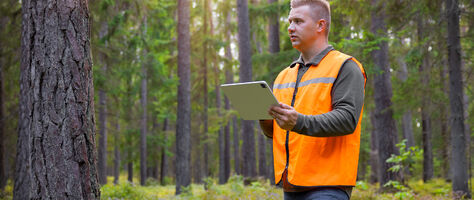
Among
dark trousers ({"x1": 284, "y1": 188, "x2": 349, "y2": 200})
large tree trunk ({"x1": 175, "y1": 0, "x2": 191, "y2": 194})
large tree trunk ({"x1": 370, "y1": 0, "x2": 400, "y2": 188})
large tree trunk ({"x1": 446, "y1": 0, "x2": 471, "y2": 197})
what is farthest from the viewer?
large tree trunk ({"x1": 175, "y1": 0, "x2": 191, "y2": 194})

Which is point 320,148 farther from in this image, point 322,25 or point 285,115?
point 322,25

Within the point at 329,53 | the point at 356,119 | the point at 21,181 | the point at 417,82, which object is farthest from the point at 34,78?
the point at 417,82

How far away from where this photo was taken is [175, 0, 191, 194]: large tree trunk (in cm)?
1450

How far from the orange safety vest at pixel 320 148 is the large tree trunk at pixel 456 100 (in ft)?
28.5

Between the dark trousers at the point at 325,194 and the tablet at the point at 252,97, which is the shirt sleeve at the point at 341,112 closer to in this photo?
the tablet at the point at 252,97

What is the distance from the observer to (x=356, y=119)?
2.29m

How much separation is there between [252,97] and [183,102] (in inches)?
493

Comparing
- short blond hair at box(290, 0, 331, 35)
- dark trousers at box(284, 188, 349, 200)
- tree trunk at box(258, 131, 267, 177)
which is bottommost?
tree trunk at box(258, 131, 267, 177)

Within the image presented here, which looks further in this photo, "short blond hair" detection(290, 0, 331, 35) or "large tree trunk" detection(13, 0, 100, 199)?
"large tree trunk" detection(13, 0, 100, 199)

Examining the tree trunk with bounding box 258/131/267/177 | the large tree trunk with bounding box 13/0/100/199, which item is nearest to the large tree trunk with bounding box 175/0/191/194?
the tree trunk with bounding box 258/131/267/177

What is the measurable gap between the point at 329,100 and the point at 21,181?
8157mm

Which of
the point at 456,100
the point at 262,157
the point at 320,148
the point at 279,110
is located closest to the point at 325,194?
the point at 320,148

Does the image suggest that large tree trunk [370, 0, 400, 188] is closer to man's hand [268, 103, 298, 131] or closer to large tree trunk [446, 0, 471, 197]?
large tree trunk [446, 0, 471, 197]

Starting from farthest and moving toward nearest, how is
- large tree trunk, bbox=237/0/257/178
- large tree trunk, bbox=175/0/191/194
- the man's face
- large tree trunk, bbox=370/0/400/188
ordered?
large tree trunk, bbox=237/0/257/178
large tree trunk, bbox=175/0/191/194
large tree trunk, bbox=370/0/400/188
the man's face
